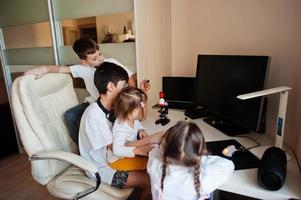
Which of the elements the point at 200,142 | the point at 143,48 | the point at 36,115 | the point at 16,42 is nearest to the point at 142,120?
the point at 143,48

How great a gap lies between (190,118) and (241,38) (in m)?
0.65

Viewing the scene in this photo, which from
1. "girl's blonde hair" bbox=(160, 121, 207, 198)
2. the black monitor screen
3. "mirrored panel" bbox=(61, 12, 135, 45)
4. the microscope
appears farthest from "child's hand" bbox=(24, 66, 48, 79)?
the black monitor screen

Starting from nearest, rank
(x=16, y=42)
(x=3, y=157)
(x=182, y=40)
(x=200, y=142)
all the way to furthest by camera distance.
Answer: (x=200, y=142), (x=182, y=40), (x=16, y=42), (x=3, y=157)

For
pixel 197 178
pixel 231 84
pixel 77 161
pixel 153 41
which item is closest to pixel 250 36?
pixel 231 84

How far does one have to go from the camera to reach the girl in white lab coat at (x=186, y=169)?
83 cm

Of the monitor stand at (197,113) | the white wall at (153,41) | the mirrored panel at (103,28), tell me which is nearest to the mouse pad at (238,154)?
the monitor stand at (197,113)

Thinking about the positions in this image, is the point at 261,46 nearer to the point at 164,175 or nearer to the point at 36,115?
the point at 164,175

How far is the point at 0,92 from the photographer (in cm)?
272

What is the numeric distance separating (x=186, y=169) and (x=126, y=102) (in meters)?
0.47

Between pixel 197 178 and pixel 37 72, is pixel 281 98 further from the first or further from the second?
pixel 37 72

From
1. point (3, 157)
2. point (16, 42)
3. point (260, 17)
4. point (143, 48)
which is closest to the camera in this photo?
point (260, 17)

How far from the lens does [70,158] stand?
3.62 feet

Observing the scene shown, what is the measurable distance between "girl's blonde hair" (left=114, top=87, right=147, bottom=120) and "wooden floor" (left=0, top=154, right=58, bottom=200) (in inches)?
48.6

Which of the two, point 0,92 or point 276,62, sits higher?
point 276,62
